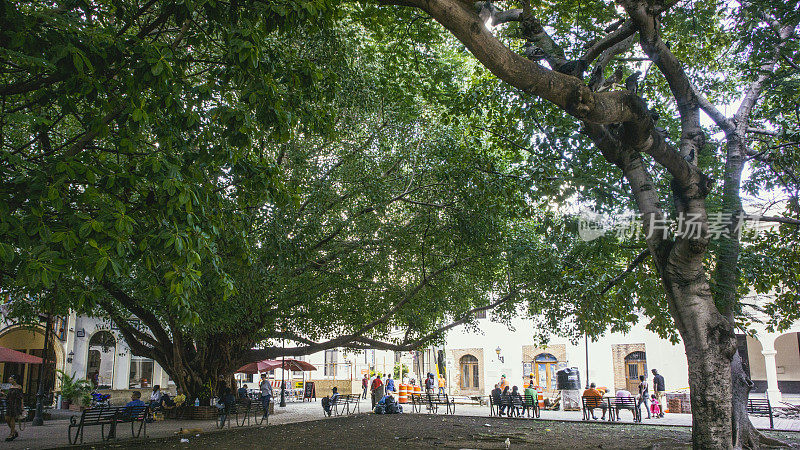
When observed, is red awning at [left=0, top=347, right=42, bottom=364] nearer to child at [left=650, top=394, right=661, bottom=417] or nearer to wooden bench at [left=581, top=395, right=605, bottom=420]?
Result: wooden bench at [left=581, top=395, right=605, bottom=420]

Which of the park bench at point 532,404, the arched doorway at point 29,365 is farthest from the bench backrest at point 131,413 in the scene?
the arched doorway at point 29,365

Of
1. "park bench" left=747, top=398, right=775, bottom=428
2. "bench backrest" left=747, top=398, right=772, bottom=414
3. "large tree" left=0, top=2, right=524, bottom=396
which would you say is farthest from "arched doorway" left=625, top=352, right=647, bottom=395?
"bench backrest" left=747, top=398, right=772, bottom=414

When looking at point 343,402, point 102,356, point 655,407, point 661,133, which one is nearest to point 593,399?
point 655,407

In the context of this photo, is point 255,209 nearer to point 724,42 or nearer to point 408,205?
point 408,205

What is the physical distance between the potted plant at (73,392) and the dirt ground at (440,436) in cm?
1222

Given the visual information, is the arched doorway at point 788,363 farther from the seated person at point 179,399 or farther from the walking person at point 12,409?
the walking person at point 12,409

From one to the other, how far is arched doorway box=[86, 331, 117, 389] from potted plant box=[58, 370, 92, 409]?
535 centimetres

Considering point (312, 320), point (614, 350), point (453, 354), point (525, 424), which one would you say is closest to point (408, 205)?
point (312, 320)

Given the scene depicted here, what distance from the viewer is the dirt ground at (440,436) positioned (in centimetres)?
1155

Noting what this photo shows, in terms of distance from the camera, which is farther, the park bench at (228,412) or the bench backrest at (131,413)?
the park bench at (228,412)

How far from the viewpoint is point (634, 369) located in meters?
27.9

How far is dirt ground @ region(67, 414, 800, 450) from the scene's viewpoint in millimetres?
11555

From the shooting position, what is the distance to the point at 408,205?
1551 centimetres

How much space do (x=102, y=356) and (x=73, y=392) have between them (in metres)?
6.82
